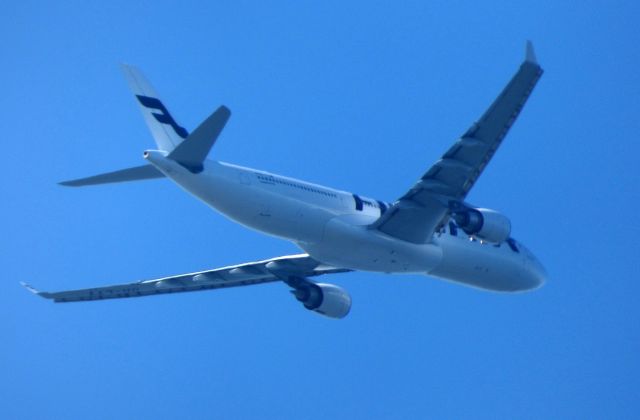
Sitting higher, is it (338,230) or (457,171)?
(457,171)

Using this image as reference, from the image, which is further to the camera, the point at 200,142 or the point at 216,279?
the point at 216,279

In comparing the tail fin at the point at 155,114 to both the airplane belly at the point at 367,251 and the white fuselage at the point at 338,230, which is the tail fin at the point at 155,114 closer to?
the white fuselage at the point at 338,230

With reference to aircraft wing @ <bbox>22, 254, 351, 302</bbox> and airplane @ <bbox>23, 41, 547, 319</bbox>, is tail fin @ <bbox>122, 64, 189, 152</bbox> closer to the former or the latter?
airplane @ <bbox>23, 41, 547, 319</bbox>

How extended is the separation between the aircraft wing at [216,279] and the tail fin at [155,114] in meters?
6.96

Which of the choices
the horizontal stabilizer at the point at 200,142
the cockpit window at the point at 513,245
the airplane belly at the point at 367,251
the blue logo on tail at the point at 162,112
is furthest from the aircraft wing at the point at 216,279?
the horizontal stabilizer at the point at 200,142

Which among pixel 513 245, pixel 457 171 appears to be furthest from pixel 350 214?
pixel 513 245

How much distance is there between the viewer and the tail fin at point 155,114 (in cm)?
3603

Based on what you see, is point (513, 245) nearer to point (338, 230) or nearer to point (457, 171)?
point (457, 171)

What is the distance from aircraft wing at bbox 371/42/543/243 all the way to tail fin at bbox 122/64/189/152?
23.8 ft

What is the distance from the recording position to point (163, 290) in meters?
43.0

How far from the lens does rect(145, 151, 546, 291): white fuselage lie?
113 ft

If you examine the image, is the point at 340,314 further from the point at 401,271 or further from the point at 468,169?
the point at 468,169

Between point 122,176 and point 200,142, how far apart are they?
2.70m

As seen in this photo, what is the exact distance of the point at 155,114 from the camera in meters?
36.2
